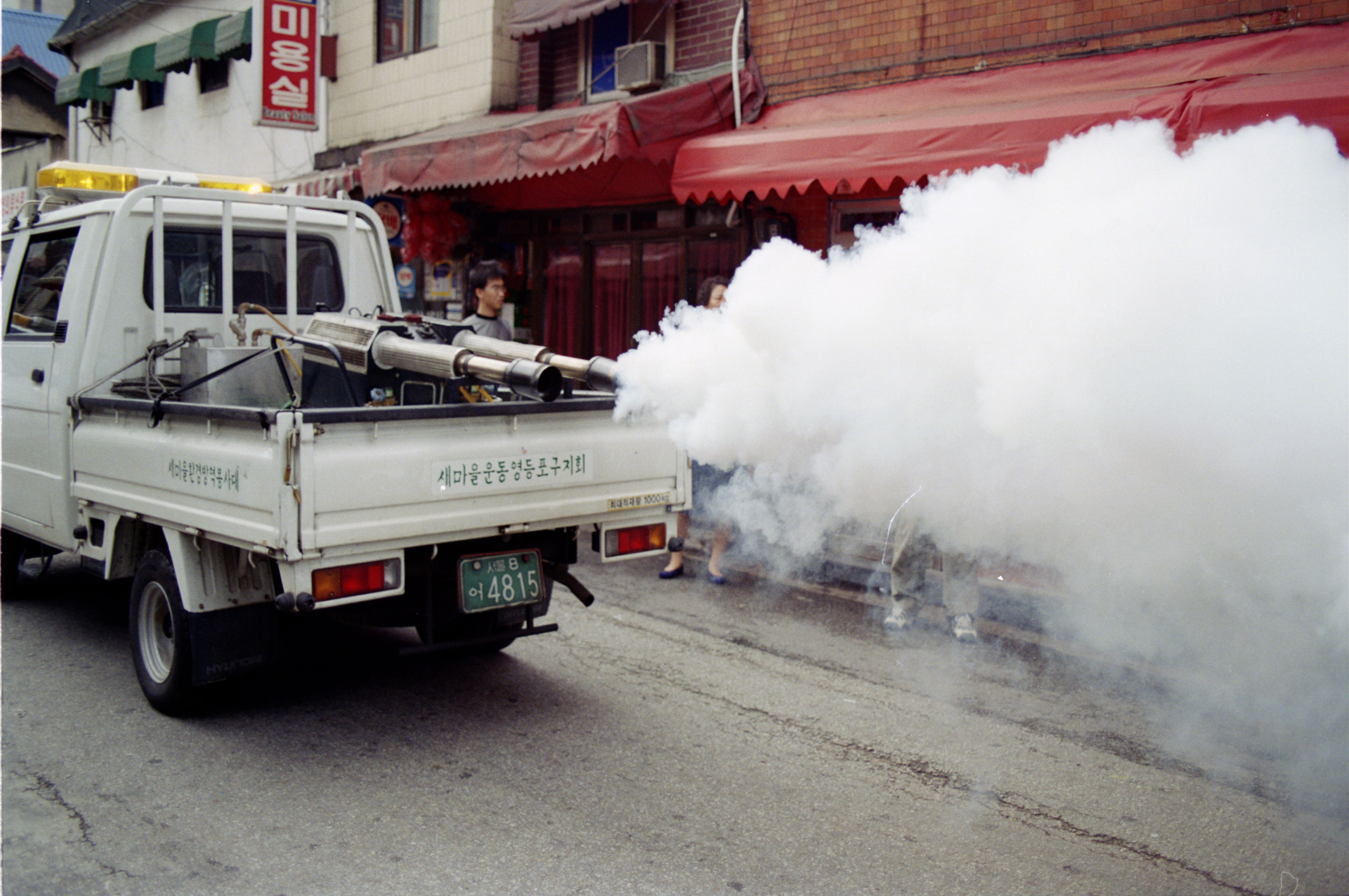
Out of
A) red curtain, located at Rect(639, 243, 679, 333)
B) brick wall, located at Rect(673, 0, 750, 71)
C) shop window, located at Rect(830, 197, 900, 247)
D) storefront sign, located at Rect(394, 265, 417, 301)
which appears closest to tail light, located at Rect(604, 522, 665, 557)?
shop window, located at Rect(830, 197, 900, 247)

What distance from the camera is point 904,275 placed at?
3744mm

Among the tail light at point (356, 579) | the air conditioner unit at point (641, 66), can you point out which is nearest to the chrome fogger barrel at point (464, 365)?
the tail light at point (356, 579)

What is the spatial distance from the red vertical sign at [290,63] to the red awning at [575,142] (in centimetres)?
329

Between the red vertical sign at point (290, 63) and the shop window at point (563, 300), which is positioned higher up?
the red vertical sign at point (290, 63)

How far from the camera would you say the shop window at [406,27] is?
46.3ft

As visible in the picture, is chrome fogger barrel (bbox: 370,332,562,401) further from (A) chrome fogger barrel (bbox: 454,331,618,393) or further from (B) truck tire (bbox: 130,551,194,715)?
(B) truck tire (bbox: 130,551,194,715)

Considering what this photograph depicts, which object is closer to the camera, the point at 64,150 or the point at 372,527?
the point at 372,527

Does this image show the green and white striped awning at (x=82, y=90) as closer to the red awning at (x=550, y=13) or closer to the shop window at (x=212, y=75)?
the shop window at (x=212, y=75)

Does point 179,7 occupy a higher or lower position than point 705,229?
higher

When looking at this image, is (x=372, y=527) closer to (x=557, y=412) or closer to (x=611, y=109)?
(x=557, y=412)

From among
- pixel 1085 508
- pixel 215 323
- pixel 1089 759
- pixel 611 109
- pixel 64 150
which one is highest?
pixel 64 150

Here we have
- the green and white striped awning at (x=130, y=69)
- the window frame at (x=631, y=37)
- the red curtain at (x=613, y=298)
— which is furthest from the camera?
the green and white striped awning at (x=130, y=69)

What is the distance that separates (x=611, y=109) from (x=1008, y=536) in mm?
6512

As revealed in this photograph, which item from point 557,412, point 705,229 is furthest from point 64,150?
point 557,412
